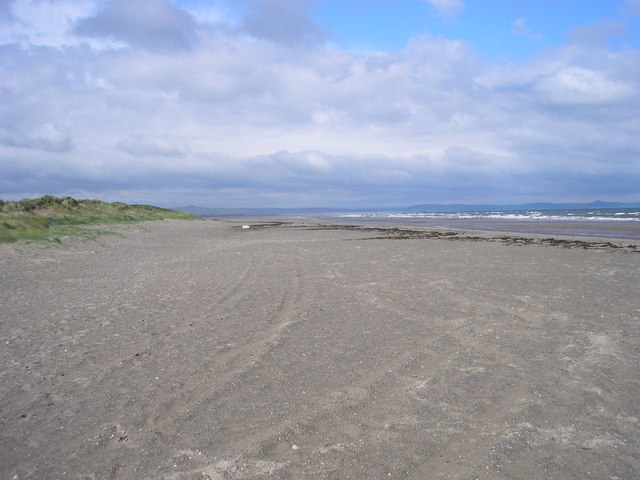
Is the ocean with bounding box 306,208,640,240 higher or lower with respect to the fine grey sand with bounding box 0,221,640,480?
higher

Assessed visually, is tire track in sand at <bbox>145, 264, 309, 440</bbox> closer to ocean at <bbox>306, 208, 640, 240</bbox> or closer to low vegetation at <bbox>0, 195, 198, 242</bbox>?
low vegetation at <bbox>0, 195, 198, 242</bbox>

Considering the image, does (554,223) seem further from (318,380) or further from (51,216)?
(51,216)

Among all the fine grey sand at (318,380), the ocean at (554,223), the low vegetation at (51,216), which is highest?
the low vegetation at (51,216)

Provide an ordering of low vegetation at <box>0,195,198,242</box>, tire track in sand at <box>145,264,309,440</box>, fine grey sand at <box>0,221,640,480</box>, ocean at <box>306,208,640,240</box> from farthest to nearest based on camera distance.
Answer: ocean at <box>306,208,640,240</box> < low vegetation at <box>0,195,198,242</box> < tire track in sand at <box>145,264,309,440</box> < fine grey sand at <box>0,221,640,480</box>

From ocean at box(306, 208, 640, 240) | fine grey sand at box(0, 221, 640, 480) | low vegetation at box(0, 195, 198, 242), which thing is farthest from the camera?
ocean at box(306, 208, 640, 240)

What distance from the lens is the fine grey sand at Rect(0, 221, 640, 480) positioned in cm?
366

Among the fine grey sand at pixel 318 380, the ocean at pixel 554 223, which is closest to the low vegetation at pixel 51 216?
the fine grey sand at pixel 318 380

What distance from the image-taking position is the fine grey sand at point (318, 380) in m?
3.66

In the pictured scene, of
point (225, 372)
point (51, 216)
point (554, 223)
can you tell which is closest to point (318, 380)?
point (225, 372)

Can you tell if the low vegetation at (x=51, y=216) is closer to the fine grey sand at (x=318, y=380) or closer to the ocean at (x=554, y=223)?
the fine grey sand at (x=318, y=380)

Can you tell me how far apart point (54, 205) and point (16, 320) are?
1556 inches

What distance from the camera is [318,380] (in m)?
5.24

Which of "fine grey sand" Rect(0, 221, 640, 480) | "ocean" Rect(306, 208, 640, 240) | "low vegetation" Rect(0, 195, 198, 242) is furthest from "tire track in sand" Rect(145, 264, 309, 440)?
"ocean" Rect(306, 208, 640, 240)

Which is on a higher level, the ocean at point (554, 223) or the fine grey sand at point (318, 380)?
the ocean at point (554, 223)
